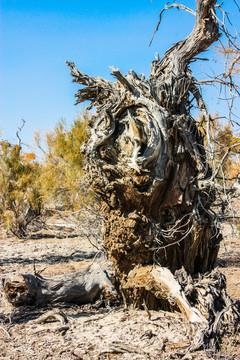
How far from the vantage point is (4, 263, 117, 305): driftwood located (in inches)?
196

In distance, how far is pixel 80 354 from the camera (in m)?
3.50

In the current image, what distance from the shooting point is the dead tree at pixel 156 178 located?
4.31m

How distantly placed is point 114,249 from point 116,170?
1.14 m

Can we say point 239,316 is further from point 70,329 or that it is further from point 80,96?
point 80,96

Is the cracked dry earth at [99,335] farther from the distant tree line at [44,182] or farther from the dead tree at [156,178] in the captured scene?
the distant tree line at [44,182]

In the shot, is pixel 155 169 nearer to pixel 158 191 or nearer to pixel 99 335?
pixel 158 191

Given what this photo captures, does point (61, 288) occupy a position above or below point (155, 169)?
below

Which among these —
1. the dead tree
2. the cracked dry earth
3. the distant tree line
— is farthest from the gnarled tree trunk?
the distant tree line

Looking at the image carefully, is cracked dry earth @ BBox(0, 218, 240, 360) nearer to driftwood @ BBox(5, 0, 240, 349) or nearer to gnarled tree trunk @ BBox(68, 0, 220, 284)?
driftwood @ BBox(5, 0, 240, 349)

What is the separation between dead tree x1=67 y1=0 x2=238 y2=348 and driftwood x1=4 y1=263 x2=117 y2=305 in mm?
603

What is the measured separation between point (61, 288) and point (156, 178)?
2.35 m

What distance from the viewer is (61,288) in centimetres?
518

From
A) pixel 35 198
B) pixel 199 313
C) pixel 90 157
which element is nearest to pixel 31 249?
pixel 35 198

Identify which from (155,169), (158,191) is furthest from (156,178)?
(158,191)
